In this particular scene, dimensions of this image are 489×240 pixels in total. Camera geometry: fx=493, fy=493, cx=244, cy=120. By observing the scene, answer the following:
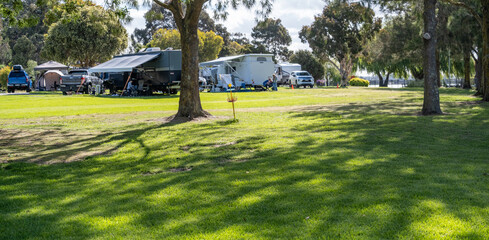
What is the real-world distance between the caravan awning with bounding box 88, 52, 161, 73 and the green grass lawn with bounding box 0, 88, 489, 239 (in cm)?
2084

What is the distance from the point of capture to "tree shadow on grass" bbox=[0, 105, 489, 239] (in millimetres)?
4891

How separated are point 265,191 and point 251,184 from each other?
1.49ft

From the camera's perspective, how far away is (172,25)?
9112cm

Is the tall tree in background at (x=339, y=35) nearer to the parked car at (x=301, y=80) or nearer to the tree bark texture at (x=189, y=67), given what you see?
the parked car at (x=301, y=80)

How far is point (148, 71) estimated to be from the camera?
116 ft

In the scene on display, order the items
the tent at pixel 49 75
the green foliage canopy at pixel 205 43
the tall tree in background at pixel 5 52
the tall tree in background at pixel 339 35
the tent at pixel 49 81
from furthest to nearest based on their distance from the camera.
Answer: the tall tree in background at pixel 5 52 → the green foliage canopy at pixel 205 43 → the tall tree in background at pixel 339 35 → the tent at pixel 49 81 → the tent at pixel 49 75

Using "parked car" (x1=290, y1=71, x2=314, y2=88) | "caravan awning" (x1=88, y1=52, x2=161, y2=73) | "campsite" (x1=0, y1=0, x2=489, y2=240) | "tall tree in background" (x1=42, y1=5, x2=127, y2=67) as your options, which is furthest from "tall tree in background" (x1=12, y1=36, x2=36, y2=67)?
"campsite" (x1=0, y1=0, x2=489, y2=240)

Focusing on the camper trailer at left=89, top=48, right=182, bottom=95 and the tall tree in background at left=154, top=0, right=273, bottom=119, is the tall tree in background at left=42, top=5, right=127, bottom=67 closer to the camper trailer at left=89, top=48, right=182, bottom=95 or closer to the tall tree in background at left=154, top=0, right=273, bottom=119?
the camper trailer at left=89, top=48, right=182, bottom=95

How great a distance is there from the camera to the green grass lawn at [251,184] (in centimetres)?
489

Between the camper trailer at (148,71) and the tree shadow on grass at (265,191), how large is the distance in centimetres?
2384

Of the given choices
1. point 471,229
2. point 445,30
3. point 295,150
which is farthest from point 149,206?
point 445,30

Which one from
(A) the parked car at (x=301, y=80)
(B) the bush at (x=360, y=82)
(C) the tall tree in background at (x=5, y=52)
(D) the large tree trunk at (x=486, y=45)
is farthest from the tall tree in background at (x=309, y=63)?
(D) the large tree trunk at (x=486, y=45)

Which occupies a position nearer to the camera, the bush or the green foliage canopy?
the bush

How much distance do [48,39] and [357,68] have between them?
4946cm
